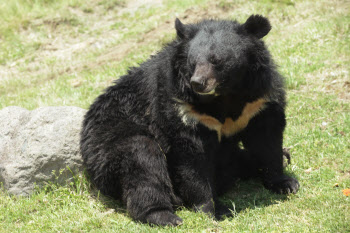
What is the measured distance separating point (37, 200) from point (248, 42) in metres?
3.10

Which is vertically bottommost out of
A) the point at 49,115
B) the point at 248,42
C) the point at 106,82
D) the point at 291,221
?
the point at 106,82

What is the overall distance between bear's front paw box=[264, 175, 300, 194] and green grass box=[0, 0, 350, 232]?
0.08 meters

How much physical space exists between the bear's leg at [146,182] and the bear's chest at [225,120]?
60 cm

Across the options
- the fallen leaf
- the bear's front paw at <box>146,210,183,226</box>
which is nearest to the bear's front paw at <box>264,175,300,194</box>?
the fallen leaf

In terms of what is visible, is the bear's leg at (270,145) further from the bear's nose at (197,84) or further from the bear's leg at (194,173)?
the bear's nose at (197,84)

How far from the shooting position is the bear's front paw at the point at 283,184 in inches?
203

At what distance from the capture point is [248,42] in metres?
4.77

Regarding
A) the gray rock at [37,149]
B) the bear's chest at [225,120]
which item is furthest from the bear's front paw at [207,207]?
the gray rock at [37,149]

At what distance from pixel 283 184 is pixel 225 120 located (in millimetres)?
1043

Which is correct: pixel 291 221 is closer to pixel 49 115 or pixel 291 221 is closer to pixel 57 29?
pixel 49 115

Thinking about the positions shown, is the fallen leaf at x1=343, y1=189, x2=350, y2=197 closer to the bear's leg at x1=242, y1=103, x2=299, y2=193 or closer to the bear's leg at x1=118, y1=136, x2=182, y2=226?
the bear's leg at x1=242, y1=103, x2=299, y2=193

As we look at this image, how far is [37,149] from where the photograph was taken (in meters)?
5.56

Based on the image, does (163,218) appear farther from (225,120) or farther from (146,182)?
(225,120)

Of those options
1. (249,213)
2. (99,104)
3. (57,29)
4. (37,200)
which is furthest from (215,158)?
(57,29)
